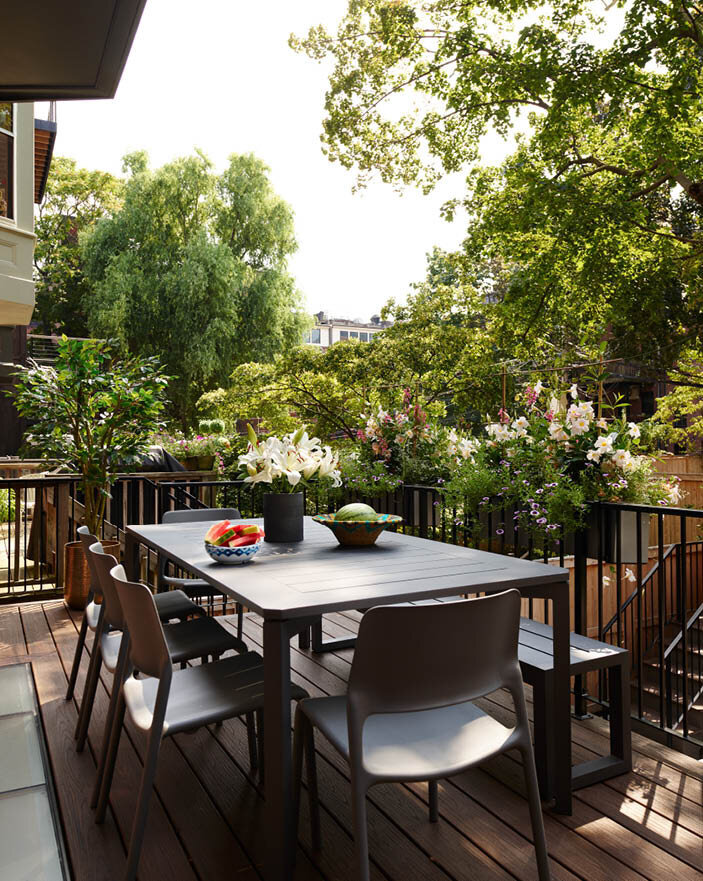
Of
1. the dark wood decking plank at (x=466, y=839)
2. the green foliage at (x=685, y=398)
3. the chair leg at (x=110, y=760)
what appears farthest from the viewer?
the green foliage at (x=685, y=398)

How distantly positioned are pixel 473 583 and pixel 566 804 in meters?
0.80

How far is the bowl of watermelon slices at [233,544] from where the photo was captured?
2281 millimetres

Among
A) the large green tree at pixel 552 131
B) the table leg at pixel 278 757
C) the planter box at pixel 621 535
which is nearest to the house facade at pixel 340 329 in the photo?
the large green tree at pixel 552 131

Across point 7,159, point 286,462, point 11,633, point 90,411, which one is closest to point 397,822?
point 286,462

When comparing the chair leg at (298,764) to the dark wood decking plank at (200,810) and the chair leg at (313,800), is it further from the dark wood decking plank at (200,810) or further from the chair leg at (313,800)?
the dark wood decking plank at (200,810)

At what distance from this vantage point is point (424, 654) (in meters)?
1.48

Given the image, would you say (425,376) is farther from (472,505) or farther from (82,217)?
(82,217)

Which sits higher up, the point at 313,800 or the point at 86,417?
the point at 86,417

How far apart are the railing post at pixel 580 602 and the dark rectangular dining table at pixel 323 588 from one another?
2.43ft

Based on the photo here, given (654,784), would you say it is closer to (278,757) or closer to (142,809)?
(278,757)

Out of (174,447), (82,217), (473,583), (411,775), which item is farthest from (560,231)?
(82,217)

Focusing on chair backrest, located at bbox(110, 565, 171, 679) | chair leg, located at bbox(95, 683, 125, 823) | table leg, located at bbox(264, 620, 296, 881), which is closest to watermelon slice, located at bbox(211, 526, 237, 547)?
chair backrest, located at bbox(110, 565, 171, 679)

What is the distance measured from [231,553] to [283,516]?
0.55 m

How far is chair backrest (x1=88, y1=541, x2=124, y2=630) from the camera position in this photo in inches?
85.6
